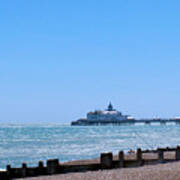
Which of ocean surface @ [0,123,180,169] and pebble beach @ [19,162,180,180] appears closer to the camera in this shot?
pebble beach @ [19,162,180,180]

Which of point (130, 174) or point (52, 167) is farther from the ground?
point (52, 167)

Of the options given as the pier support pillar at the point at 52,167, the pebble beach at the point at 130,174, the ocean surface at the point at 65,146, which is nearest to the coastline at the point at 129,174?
the pebble beach at the point at 130,174

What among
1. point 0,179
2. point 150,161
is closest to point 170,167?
point 150,161

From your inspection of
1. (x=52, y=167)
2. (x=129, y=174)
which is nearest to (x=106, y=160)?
(x=129, y=174)

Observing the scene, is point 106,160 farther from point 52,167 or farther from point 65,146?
point 65,146

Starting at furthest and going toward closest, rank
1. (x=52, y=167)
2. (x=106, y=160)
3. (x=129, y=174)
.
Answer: (x=106, y=160) → (x=52, y=167) → (x=129, y=174)

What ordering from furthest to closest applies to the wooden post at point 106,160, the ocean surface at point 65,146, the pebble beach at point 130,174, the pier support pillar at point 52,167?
the ocean surface at point 65,146 < the wooden post at point 106,160 < the pier support pillar at point 52,167 < the pebble beach at point 130,174

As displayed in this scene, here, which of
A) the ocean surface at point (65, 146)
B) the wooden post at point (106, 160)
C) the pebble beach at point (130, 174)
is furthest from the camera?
the ocean surface at point (65, 146)

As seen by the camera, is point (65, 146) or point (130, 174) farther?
point (65, 146)

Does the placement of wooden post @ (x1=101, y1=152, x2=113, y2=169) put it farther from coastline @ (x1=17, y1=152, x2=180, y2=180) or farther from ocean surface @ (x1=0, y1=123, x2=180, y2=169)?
ocean surface @ (x1=0, y1=123, x2=180, y2=169)

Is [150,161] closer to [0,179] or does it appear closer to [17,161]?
[0,179]

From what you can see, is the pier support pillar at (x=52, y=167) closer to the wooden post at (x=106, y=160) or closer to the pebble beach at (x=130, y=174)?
the pebble beach at (x=130, y=174)

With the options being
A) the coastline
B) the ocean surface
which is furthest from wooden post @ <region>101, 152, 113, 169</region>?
the ocean surface

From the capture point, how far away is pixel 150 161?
816 inches
